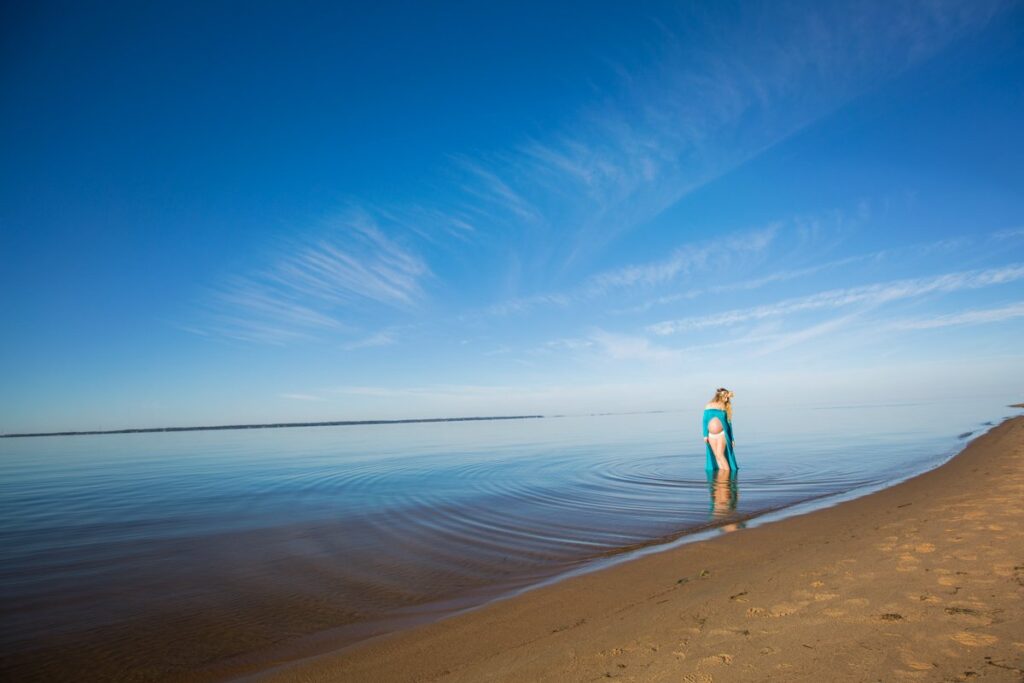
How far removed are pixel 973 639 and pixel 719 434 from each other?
1489 centimetres

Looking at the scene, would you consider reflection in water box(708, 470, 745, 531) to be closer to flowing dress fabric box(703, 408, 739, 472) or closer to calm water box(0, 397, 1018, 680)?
calm water box(0, 397, 1018, 680)

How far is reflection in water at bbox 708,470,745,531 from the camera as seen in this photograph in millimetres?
12012

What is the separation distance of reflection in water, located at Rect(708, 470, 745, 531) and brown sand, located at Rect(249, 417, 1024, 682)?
2.90m

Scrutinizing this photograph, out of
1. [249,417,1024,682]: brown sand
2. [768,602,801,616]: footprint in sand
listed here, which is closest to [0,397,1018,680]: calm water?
[249,417,1024,682]: brown sand

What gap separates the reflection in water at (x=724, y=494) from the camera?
12.0 meters

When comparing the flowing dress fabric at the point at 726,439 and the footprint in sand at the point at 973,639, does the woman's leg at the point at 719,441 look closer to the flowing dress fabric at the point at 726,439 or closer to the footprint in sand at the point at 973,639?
the flowing dress fabric at the point at 726,439

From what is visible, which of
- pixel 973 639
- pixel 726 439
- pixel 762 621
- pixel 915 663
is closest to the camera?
pixel 915 663

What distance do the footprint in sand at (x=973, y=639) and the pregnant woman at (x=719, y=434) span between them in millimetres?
14350

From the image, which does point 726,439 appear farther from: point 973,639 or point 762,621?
point 973,639

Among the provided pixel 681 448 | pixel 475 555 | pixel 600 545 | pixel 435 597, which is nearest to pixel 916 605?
pixel 600 545

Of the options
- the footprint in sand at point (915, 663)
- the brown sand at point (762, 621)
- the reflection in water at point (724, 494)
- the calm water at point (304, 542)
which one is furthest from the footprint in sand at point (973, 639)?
the reflection in water at point (724, 494)

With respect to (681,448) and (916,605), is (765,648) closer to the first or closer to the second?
(916,605)

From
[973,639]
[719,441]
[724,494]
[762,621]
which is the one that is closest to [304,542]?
[762,621]

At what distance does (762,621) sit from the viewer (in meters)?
5.17
